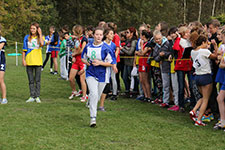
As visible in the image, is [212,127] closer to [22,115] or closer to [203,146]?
[203,146]

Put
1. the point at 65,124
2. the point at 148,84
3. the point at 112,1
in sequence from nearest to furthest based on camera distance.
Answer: the point at 65,124 → the point at 148,84 → the point at 112,1

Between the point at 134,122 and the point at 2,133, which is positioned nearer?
the point at 2,133

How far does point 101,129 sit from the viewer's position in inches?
278

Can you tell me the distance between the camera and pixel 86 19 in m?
51.2

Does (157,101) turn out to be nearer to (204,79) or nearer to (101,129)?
(204,79)

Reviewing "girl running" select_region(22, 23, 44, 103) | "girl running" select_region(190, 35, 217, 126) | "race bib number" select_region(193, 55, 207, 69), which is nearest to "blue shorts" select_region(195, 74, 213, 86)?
"girl running" select_region(190, 35, 217, 126)

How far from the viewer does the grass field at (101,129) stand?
6062mm

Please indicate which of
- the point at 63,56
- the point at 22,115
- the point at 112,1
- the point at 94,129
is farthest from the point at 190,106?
the point at 112,1

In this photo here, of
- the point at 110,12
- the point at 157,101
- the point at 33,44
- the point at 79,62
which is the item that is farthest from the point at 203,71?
the point at 110,12

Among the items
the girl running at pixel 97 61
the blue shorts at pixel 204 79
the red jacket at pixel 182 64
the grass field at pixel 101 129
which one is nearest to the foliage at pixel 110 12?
the grass field at pixel 101 129

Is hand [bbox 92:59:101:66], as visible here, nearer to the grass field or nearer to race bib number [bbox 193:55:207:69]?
the grass field

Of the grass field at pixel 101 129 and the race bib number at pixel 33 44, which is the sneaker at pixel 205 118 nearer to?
the grass field at pixel 101 129

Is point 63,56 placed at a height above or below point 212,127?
above

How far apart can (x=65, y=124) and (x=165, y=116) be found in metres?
2.38
